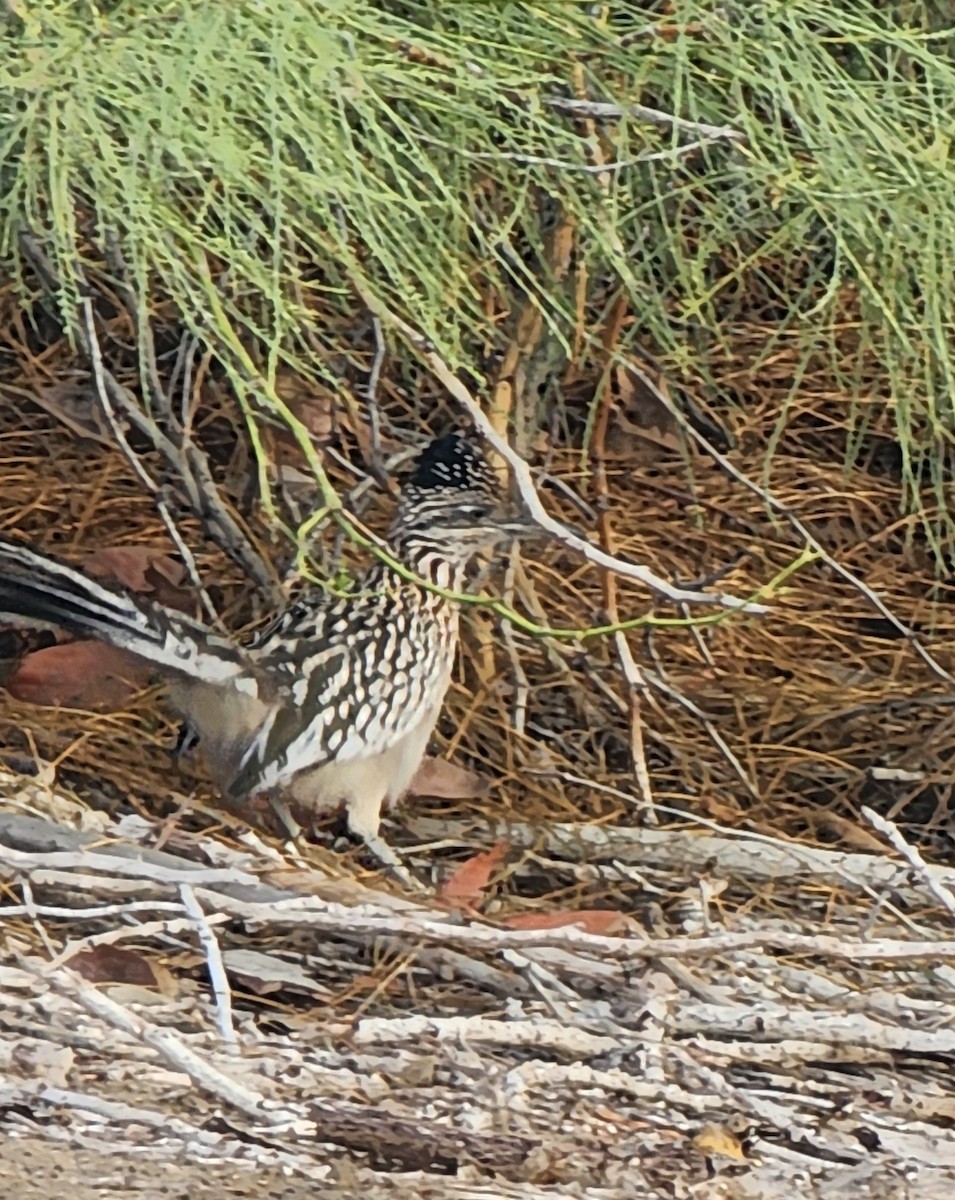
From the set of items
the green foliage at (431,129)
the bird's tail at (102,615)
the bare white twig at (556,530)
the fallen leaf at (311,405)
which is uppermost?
the green foliage at (431,129)

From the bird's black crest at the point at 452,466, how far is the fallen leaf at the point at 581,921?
49cm

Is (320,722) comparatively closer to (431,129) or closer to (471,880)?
(471,880)

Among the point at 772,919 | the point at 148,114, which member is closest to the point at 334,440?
the point at 772,919

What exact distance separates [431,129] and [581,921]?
78 cm

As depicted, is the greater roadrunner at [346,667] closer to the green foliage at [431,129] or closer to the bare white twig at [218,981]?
the green foliage at [431,129]

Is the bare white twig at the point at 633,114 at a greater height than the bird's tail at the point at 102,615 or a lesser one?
greater

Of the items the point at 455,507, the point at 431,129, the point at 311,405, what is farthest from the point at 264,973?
the point at 311,405

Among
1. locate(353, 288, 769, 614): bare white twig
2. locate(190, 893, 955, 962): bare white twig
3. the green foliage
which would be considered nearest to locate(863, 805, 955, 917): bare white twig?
locate(190, 893, 955, 962): bare white twig

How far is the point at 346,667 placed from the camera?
6.29 feet

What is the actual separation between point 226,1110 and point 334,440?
1.41 metres

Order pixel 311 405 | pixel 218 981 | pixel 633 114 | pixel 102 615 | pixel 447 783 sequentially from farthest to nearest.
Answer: pixel 311 405 → pixel 447 783 → pixel 102 615 → pixel 633 114 → pixel 218 981

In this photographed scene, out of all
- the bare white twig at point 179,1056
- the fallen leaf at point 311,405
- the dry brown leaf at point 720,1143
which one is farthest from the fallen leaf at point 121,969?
the fallen leaf at point 311,405

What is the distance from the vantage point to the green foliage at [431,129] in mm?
1322

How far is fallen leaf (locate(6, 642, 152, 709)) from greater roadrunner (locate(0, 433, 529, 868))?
26cm
